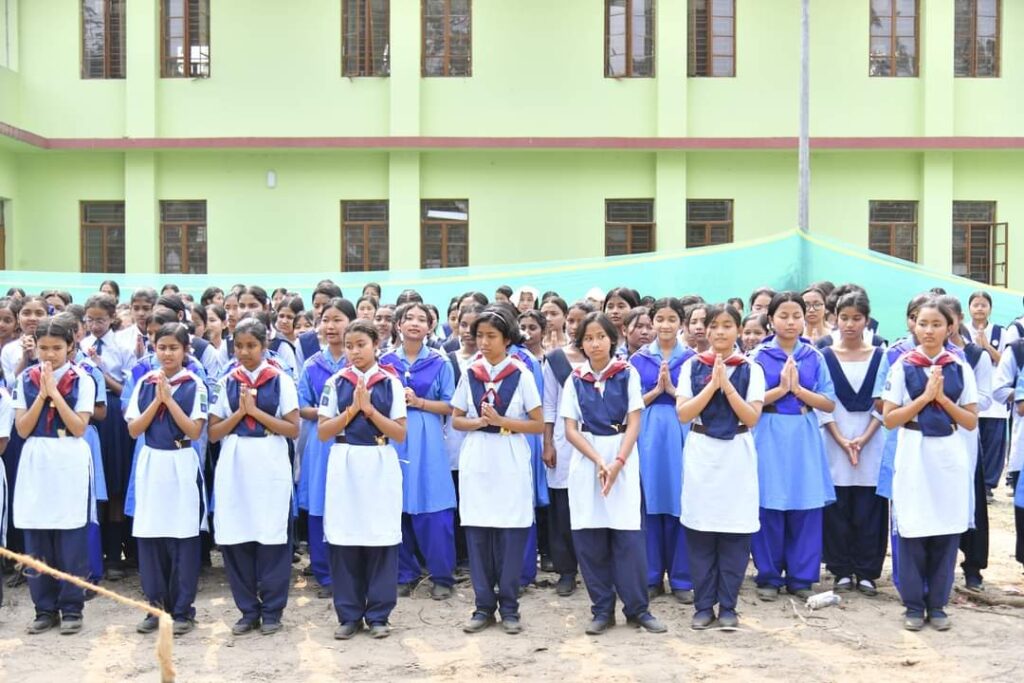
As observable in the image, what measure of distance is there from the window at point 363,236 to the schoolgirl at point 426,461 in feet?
34.6

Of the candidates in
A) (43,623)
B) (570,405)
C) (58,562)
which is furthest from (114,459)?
(570,405)

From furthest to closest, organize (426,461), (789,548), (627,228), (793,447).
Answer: (627,228), (426,461), (789,548), (793,447)

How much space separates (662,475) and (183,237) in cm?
1245

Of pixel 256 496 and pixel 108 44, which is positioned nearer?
pixel 256 496

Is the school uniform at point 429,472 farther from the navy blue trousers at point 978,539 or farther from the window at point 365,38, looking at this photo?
the window at point 365,38

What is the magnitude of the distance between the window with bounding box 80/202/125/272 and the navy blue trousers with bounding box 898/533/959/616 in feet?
46.0

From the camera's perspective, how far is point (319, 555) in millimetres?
6789

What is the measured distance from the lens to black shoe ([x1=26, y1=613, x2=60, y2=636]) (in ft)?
19.4

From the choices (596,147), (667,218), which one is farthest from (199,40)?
(667,218)

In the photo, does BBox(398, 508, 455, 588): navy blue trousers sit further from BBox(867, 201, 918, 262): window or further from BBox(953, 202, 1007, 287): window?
BBox(953, 202, 1007, 287): window

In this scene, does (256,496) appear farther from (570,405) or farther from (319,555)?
(570,405)

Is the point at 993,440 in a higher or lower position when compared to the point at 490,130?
lower

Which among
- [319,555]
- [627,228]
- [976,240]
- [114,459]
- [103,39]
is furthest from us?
[976,240]

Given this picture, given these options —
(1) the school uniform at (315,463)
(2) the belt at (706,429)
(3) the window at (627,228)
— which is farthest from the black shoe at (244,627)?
(3) the window at (627,228)
